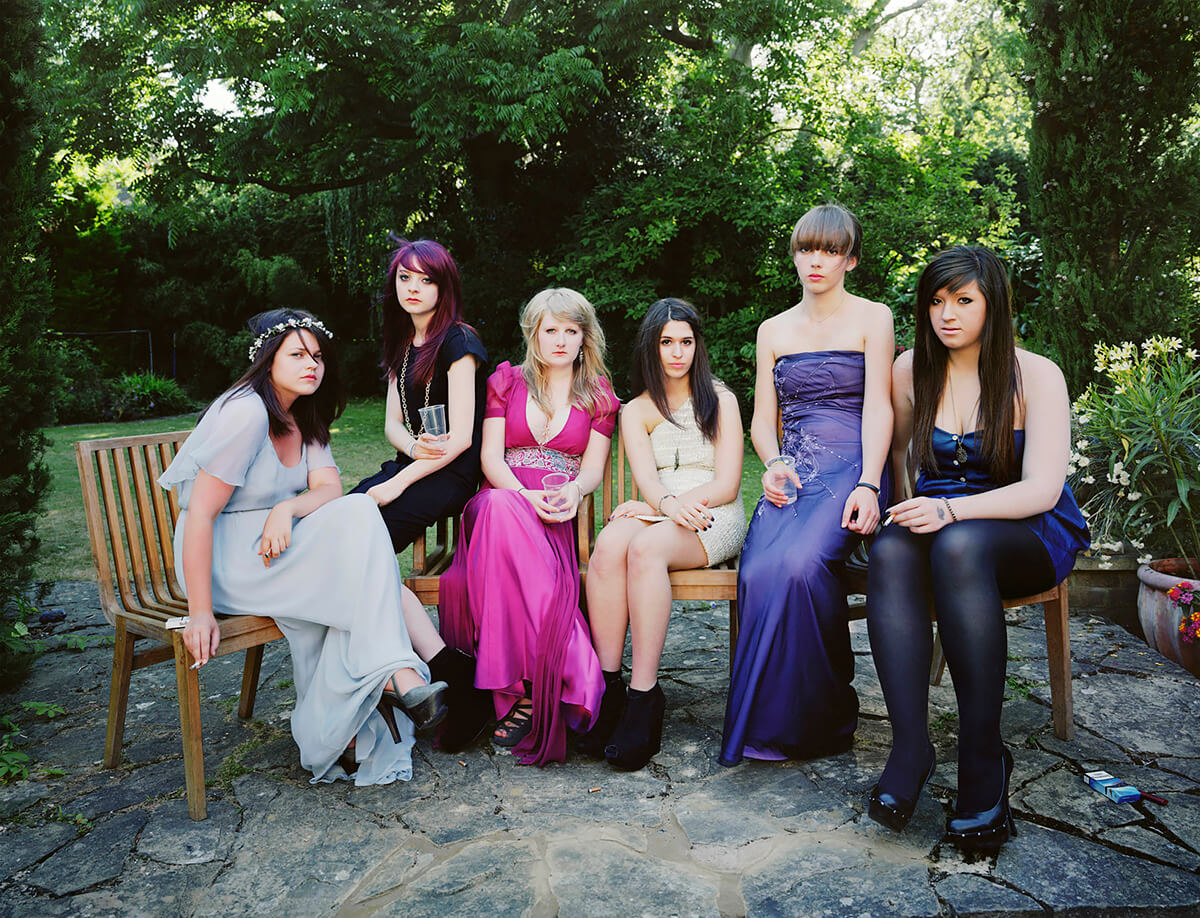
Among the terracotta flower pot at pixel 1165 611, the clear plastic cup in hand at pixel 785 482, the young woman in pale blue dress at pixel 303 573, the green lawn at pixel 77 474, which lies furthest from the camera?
the green lawn at pixel 77 474

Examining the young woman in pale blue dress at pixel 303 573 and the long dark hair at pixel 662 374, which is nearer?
Answer: the young woman in pale blue dress at pixel 303 573

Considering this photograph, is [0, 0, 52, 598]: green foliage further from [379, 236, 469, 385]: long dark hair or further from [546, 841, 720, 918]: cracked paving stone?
[546, 841, 720, 918]: cracked paving stone

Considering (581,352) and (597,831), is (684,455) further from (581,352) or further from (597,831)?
(597,831)

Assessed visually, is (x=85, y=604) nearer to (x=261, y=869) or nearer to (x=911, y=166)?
(x=261, y=869)

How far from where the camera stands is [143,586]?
291cm

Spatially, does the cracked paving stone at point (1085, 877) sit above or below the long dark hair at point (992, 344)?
below

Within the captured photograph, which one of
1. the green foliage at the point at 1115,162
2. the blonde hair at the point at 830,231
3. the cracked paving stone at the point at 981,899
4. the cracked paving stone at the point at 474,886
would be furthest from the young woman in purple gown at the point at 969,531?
the green foliage at the point at 1115,162

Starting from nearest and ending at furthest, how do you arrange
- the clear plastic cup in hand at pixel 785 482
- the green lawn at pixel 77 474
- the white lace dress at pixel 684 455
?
the clear plastic cup in hand at pixel 785 482
the white lace dress at pixel 684 455
the green lawn at pixel 77 474

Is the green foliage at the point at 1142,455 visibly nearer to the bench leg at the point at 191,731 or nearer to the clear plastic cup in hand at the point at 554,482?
the clear plastic cup in hand at the point at 554,482

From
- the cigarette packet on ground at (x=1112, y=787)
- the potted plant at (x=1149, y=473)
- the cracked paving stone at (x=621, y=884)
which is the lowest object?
the cracked paving stone at (x=621, y=884)

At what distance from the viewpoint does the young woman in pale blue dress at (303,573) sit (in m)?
2.68

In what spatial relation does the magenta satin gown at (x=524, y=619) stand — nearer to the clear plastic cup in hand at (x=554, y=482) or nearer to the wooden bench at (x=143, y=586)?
the clear plastic cup in hand at (x=554, y=482)

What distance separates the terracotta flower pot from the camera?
3.50 meters

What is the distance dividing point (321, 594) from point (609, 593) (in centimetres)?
90
